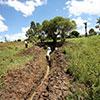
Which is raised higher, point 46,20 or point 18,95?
point 46,20

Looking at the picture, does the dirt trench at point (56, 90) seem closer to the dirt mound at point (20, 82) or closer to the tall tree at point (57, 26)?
the dirt mound at point (20, 82)

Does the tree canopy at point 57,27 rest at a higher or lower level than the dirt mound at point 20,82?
higher

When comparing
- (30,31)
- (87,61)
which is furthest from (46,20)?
(87,61)

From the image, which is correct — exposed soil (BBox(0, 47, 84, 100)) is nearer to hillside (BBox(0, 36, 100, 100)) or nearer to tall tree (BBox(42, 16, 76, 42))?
Result: hillside (BBox(0, 36, 100, 100))

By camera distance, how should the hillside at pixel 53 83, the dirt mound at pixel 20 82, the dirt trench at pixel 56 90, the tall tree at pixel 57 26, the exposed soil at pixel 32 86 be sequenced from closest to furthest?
the dirt trench at pixel 56 90 → the hillside at pixel 53 83 → the exposed soil at pixel 32 86 → the dirt mound at pixel 20 82 → the tall tree at pixel 57 26

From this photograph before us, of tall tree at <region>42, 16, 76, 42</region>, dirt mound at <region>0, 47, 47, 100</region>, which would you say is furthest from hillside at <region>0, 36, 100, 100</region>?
tall tree at <region>42, 16, 76, 42</region>

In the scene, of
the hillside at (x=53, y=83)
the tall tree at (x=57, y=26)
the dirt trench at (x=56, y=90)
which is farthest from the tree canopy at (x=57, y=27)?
the dirt trench at (x=56, y=90)

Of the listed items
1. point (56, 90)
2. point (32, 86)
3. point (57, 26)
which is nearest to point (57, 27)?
point (57, 26)

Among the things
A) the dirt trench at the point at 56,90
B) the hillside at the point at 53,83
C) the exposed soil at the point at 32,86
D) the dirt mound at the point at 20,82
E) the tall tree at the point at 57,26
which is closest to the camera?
the dirt trench at the point at 56,90

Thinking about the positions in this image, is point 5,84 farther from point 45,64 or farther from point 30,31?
point 30,31

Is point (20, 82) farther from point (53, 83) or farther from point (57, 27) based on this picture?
point (57, 27)

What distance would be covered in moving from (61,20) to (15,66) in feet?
157

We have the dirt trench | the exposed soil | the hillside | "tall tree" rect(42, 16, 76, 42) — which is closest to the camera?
the dirt trench

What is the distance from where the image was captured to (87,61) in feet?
94.9
